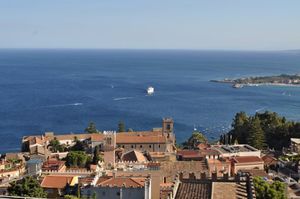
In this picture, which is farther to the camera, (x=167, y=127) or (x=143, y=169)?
(x=167, y=127)

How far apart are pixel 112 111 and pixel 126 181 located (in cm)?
5731

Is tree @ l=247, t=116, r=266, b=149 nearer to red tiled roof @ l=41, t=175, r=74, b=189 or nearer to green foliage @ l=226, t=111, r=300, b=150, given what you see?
green foliage @ l=226, t=111, r=300, b=150

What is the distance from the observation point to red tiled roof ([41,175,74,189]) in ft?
70.5

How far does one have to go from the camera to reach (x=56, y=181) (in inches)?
864

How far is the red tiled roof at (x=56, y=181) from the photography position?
21500mm

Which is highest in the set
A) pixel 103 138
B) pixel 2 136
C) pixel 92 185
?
pixel 92 185

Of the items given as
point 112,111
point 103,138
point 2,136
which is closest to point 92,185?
point 103,138

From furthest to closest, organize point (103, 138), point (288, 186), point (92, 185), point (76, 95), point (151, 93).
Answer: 1. point (151, 93)
2. point (76, 95)
3. point (103, 138)
4. point (288, 186)
5. point (92, 185)

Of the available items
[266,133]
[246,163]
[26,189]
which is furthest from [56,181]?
[266,133]

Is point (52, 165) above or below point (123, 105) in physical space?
above

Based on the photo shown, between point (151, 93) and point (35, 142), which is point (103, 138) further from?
point (151, 93)

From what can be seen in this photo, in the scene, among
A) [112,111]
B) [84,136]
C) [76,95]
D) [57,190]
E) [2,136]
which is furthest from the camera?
[76,95]

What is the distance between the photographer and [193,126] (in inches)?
2510

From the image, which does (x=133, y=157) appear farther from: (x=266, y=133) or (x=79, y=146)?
(x=266, y=133)
